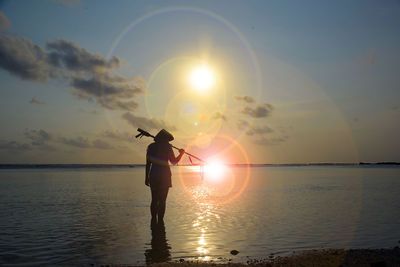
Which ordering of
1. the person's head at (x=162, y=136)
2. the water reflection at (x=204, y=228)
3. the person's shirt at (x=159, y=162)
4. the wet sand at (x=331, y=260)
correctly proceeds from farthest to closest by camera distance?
the person's head at (x=162, y=136), the person's shirt at (x=159, y=162), the water reflection at (x=204, y=228), the wet sand at (x=331, y=260)

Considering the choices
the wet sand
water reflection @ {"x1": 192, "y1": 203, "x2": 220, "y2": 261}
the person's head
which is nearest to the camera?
the wet sand

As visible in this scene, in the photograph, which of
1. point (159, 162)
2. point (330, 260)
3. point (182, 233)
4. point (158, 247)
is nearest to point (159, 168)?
point (159, 162)

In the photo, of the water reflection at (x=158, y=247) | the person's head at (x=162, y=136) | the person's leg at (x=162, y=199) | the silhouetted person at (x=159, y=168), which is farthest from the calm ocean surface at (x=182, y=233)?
the person's head at (x=162, y=136)

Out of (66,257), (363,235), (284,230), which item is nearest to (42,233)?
(66,257)

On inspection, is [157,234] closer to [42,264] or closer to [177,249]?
[177,249]

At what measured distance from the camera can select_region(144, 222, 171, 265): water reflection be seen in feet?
27.3

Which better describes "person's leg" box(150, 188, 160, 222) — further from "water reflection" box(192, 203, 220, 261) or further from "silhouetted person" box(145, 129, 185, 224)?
"water reflection" box(192, 203, 220, 261)

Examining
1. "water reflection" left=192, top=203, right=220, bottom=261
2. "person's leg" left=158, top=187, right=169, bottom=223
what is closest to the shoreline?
"water reflection" left=192, top=203, right=220, bottom=261

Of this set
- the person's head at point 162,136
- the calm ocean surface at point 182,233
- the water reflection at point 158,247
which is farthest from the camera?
the person's head at point 162,136

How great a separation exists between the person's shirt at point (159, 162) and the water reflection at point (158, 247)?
1560mm

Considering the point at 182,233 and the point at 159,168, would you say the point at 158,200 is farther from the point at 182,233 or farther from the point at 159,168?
the point at 182,233

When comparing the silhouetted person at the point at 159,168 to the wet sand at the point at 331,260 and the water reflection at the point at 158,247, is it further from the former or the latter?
the wet sand at the point at 331,260

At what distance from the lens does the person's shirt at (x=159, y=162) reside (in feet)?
38.4

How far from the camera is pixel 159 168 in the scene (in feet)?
38.6
